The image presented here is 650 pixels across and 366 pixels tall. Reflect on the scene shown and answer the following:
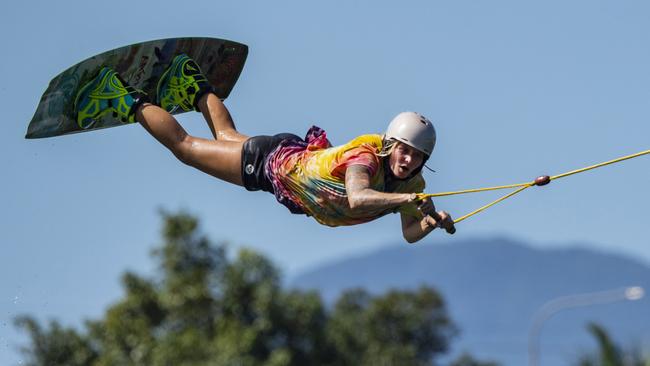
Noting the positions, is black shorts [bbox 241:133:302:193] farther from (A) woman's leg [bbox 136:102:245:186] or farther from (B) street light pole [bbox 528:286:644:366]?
(B) street light pole [bbox 528:286:644:366]

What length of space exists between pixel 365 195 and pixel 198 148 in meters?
2.83

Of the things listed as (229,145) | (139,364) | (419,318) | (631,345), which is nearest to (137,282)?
(139,364)

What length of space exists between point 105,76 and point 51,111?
Answer: 0.73 meters

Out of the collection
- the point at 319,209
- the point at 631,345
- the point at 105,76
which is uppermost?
the point at 105,76

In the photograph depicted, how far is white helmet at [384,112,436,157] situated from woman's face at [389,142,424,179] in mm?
70

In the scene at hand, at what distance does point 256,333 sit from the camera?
186 ft

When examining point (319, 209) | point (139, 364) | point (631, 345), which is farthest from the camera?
point (139, 364)

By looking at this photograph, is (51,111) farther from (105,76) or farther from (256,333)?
(256,333)

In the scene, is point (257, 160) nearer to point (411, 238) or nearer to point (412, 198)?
point (411, 238)

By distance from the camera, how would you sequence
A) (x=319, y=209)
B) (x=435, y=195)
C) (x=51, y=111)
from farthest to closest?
(x=51, y=111) < (x=319, y=209) < (x=435, y=195)

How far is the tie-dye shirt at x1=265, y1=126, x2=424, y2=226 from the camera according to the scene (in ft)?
55.8

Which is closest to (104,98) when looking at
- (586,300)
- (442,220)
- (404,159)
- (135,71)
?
(135,71)

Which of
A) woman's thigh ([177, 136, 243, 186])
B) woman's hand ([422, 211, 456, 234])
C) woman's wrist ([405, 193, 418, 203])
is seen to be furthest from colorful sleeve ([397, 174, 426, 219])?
woman's thigh ([177, 136, 243, 186])

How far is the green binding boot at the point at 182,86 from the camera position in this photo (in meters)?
19.8
